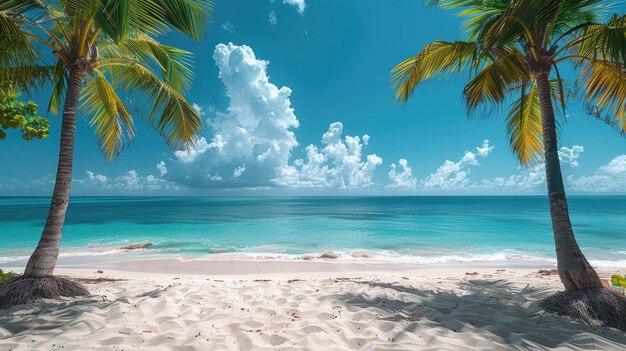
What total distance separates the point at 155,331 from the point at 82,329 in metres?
0.82

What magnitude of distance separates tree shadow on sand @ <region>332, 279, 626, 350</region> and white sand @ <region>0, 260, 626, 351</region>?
0.01 m

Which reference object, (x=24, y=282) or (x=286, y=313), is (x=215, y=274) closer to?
(x=24, y=282)

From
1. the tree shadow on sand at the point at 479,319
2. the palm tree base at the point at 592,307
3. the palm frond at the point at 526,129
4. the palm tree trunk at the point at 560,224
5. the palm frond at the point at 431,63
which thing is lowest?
the tree shadow on sand at the point at 479,319

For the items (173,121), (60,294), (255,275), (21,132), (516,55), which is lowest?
(255,275)

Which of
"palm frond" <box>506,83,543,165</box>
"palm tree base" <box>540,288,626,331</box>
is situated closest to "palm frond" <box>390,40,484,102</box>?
"palm frond" <box>506,83,543,165</box>

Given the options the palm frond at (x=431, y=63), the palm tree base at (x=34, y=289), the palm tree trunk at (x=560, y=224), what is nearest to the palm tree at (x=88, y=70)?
the palm tree base at (x=34, y=289)

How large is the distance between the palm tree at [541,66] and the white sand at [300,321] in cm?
136

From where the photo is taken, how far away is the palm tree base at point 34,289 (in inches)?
168

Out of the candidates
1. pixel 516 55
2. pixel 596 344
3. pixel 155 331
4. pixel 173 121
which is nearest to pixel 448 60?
pixel 516 55

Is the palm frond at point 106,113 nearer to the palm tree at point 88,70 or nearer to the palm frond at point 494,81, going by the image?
the palm tree at point 88,70

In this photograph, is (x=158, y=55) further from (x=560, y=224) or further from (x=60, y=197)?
(x=560, y=224)

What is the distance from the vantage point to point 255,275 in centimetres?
813

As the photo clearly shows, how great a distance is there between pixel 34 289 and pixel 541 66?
9.01 m

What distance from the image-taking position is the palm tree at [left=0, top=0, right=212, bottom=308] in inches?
156
